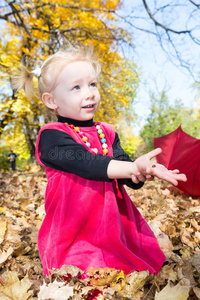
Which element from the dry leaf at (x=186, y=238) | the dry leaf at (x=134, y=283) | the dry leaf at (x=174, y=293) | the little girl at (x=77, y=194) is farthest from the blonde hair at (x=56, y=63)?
the dry leaf at (x=186, y=238)

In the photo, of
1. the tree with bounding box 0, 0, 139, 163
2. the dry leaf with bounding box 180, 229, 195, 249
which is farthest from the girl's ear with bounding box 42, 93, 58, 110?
the tree with bounding box 0, 0, 139, 163

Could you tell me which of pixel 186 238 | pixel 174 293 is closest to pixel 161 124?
pixel 186 238

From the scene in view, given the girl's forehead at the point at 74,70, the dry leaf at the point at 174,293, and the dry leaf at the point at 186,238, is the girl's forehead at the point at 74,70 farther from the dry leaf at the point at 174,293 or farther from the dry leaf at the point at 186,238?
the dry leaf at the point at 186,238

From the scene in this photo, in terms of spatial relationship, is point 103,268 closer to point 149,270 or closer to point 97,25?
point 149,270

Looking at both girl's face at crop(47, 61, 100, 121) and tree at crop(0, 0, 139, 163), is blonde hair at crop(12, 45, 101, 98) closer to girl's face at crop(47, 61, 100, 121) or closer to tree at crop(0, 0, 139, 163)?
girl's face at crop(47, 61, 100, 121)

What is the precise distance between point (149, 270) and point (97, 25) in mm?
6141

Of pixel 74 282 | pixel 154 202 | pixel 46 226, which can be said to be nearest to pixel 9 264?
pixel 46 226

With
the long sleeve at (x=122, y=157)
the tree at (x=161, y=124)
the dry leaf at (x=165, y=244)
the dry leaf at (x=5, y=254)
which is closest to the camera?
the long sleeve at (x=122, y=157)

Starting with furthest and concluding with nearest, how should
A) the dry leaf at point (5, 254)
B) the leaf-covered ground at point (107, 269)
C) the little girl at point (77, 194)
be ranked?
the dry leaf at point (5, 254) → the little girl at point (77, 194) → the leaf-covered ground at point (107, 269)

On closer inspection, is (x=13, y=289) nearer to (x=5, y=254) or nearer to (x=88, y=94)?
(x=5, y=254)

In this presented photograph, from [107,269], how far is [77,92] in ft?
3.50

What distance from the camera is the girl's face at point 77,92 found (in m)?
1.56

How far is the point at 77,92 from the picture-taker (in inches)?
61.7

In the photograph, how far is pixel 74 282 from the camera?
1452 mm
